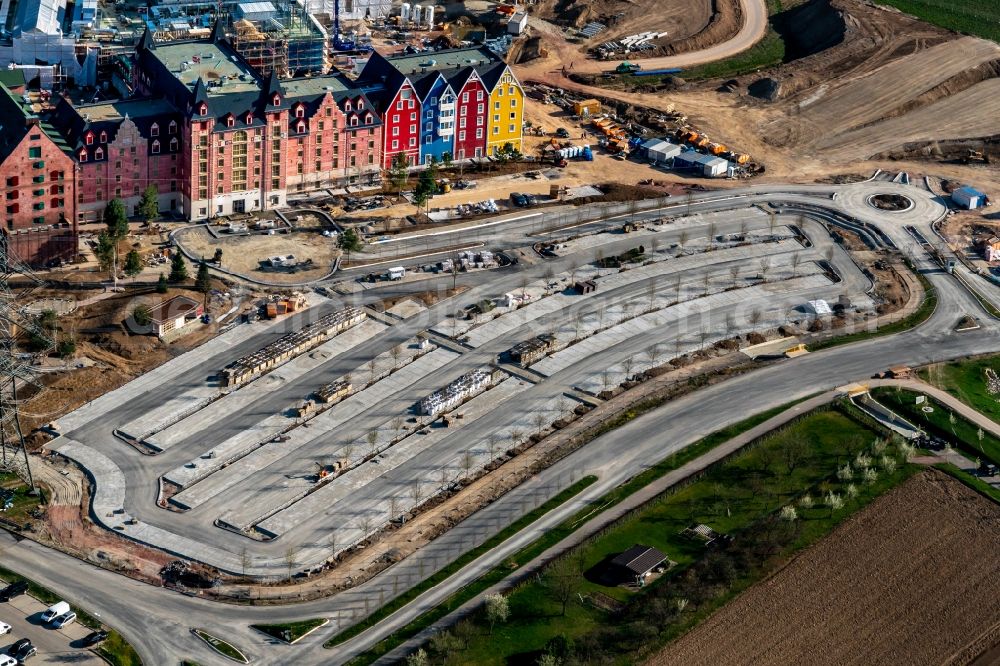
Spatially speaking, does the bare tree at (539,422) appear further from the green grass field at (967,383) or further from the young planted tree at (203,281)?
the green grass field at (967,383)

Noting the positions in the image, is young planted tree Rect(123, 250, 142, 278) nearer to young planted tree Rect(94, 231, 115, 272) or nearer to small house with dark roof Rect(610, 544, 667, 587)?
young planted tree Rect(94, 231, 115, 272)

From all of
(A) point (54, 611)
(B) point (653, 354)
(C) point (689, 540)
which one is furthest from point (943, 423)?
(A) point (54, 611)

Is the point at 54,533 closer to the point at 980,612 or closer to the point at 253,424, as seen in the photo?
the point at 253,424

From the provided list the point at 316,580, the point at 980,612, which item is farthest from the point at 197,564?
the point at 980,612

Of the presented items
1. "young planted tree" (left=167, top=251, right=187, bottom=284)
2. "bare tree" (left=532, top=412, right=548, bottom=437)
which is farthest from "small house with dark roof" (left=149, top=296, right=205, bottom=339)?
"bare tree" (left=532, top=412, right=548, bottom=437)

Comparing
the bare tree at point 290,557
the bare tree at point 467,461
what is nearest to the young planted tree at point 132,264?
the bare tree at point 467,461
